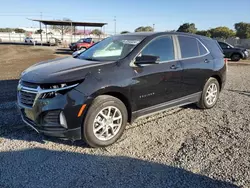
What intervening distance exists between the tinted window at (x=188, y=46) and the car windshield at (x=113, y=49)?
1.02m

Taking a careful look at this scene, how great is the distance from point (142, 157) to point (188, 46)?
9.14ft

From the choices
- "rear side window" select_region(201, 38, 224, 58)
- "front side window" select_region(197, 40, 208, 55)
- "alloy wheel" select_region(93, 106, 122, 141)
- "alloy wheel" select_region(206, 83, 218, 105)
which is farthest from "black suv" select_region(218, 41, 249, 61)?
"alloy wheel" select_region(93, 106, 122, 141)

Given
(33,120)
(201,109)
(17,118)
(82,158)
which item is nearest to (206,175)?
(82,158)

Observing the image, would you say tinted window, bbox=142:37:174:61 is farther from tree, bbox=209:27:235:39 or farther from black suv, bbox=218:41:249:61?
tree, bbox=209:27:235:39

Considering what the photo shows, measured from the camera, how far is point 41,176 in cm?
309

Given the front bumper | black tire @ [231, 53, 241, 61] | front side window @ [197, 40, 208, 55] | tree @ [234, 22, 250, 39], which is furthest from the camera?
tree @ [234, 22, 250, 39]

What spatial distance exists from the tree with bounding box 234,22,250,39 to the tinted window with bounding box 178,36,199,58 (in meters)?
70.8

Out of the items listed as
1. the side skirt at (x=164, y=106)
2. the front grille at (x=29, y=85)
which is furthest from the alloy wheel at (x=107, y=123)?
the front grille at (x=29, y=85)

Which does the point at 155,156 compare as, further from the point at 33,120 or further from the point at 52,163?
the point at 33,120

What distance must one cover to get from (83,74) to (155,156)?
5.31 ft

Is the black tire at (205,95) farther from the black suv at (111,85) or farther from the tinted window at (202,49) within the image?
the tinted window at (202,49)

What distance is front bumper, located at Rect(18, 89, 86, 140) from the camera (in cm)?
342

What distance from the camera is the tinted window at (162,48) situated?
4.44 m

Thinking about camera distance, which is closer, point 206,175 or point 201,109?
point 206,175
